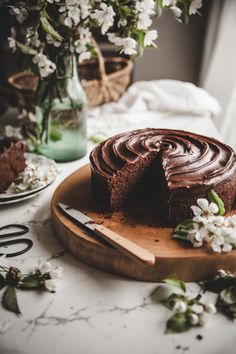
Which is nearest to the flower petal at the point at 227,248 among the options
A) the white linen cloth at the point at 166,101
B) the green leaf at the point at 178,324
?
the green leaf at the point at 178,324

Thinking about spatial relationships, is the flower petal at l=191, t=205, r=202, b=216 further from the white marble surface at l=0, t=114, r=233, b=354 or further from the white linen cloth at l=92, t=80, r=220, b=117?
the white linen cloth at l=92, t=80, r=220, b=117

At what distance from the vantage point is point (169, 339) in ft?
3.13

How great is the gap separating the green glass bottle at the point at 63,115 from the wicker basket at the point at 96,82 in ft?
1.31

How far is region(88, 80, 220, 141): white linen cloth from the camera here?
2.28m

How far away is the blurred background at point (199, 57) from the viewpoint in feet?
8.05

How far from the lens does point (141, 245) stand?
1.16m

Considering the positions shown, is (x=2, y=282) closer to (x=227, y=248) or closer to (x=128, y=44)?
(x=227, y=248)

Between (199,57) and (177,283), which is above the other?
(199,57)

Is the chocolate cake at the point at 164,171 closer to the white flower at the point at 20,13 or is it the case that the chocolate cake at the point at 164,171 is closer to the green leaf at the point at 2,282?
the green leaf at the point at 2,282

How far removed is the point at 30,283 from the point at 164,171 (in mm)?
554

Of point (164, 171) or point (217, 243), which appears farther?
point (164, 171)

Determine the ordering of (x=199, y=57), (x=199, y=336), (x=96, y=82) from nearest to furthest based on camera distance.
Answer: (x=199, y=336)
(x=96, y=82)
(x=199, y=57)

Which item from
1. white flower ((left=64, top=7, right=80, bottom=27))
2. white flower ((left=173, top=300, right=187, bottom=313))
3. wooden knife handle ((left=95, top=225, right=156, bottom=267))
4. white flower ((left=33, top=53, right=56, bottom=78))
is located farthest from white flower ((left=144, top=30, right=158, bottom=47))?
white flower ((left=173, top=300, right=187, bottom=313))

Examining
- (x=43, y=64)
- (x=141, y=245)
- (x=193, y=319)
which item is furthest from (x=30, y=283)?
Result: (x=43, y=64)
